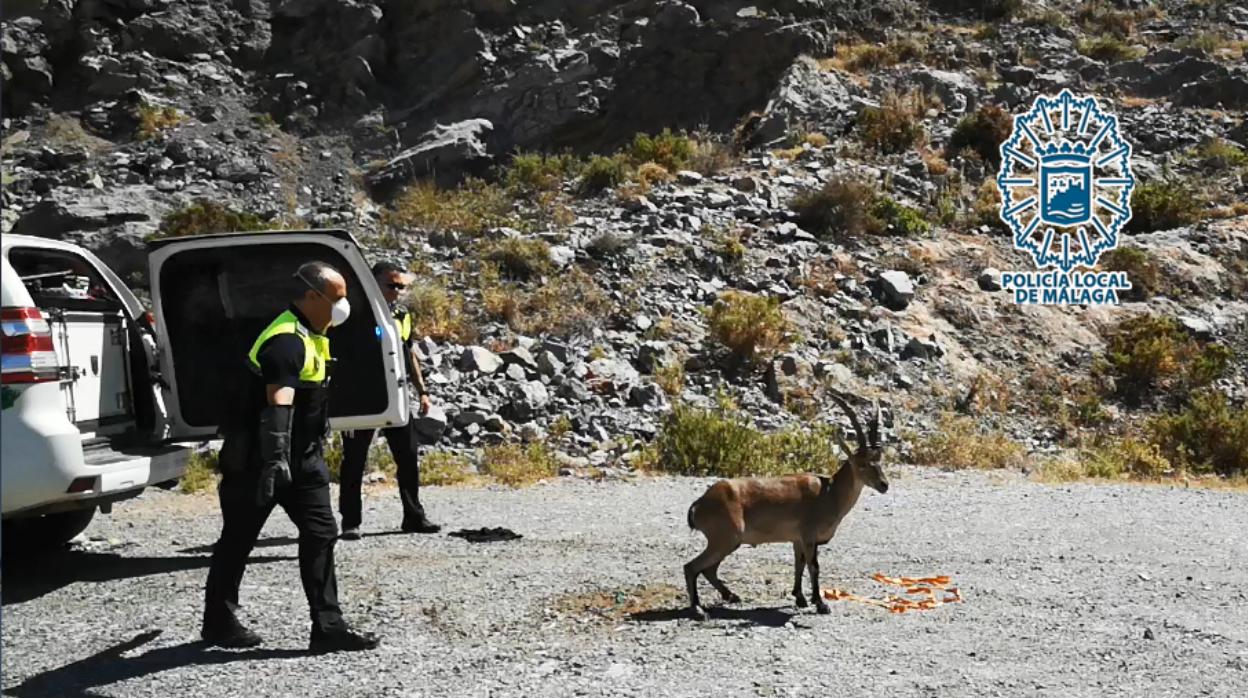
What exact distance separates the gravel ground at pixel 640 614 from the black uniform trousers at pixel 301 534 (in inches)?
8.7

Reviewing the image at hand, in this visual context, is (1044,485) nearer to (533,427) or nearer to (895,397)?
(895,397)

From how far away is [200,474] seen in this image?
11.0 metres

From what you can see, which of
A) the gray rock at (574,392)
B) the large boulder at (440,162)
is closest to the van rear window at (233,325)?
the gray rock at (574,392)

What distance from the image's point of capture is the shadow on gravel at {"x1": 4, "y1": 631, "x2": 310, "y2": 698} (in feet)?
16.9

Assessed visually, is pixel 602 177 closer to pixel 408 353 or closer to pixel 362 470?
pixel 408 353

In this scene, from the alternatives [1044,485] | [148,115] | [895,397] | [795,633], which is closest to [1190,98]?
[895,397]

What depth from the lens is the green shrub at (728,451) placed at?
11695 mm

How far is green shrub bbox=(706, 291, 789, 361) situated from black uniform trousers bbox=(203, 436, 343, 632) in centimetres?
968

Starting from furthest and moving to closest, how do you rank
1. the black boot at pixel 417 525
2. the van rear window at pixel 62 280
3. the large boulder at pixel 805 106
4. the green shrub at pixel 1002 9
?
1. the green shrub at pixel 1002 9
2. the large boulder at pixel 805 106
3. the black boot at pixel 417 525
4. the van rear window at pixel 62 280

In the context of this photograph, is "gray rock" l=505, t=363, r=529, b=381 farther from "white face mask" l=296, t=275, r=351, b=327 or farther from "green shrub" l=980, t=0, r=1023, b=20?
"green shrub" l=980, t=0, r=1023, b=20

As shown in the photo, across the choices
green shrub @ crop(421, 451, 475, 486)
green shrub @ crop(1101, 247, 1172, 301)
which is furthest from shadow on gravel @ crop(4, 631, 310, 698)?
green shrub @ crop(1101, 247, 1172, 301)

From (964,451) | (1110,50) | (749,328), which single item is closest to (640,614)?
(964,451)

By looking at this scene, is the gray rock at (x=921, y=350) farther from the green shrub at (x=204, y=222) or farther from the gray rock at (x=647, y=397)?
the green shrub at (x=204, y=222)

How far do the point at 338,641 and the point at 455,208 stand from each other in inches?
607
